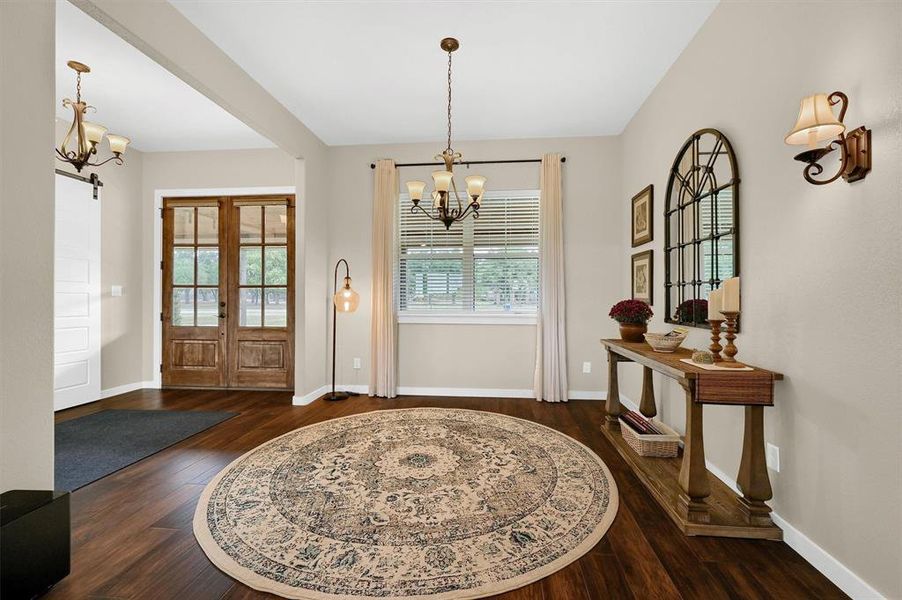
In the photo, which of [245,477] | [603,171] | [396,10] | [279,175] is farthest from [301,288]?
[603,171]

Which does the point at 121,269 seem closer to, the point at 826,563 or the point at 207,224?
the point at 207,224

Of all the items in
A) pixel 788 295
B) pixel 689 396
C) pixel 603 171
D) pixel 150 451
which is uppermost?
pixel 603 171

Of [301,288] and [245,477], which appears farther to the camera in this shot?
[301,288]

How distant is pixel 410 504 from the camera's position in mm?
2137

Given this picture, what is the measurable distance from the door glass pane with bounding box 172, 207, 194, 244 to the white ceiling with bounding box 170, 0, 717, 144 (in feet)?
7.26

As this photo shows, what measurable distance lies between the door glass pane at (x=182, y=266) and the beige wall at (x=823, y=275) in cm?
571

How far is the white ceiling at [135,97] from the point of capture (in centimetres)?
284

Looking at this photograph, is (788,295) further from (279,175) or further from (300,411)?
(279,175)

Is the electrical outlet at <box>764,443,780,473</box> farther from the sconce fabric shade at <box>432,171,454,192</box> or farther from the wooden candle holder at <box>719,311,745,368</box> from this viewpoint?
the sconce fabric shade at <box>432,171,454,192</box>

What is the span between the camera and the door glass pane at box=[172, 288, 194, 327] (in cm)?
500

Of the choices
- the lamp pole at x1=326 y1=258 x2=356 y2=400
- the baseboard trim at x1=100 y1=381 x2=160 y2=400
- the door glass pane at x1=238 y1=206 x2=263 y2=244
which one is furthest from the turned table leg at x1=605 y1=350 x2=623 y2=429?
the baseboard trim at x1=100 y1=381 x2=160 y2=400

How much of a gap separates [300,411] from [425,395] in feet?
4.58

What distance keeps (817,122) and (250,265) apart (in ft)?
17.3

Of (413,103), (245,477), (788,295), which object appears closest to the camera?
(788,295)
